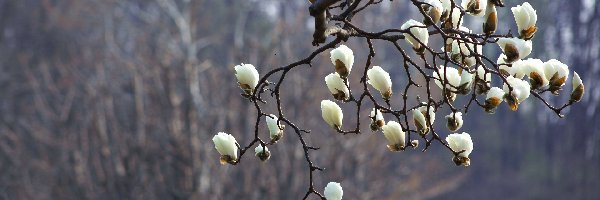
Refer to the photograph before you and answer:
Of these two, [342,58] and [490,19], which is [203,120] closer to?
[342,58]

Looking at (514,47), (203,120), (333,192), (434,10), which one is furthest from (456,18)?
(203,120)

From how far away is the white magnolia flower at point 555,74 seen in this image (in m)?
1.43

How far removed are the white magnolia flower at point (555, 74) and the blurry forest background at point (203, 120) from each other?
74cm

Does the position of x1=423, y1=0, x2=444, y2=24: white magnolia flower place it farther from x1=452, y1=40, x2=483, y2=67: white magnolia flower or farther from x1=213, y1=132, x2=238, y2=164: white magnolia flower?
x1=213, y1=132, x2=238, y2=164: white magnolia flower

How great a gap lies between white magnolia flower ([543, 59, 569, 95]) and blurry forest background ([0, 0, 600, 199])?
742 millimetres

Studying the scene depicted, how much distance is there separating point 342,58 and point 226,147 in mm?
314

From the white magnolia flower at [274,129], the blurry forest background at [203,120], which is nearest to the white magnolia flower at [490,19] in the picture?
the white magnolia flower at [274,129]

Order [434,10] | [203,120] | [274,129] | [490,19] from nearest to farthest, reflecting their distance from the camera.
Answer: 1. [490,19]
2. [434,10]
3. [274,129]
4. [203,120]

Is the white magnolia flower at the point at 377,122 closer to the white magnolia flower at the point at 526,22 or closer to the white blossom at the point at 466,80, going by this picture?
the white blossom at the point at 466,80

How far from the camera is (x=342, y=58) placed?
4.62 ft

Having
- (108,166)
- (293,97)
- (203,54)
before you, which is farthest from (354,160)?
(203,54)

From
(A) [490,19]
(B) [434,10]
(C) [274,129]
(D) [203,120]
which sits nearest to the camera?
(A) [490,19]

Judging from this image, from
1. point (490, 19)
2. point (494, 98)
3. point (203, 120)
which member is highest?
point (203, 120)

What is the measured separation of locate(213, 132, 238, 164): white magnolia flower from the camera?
1.52 m
